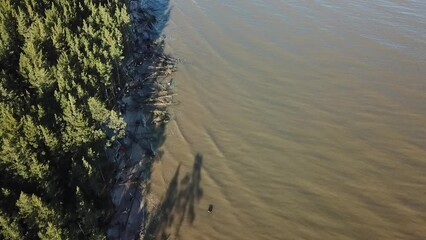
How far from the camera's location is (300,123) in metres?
10.3

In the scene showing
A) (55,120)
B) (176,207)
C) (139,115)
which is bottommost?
(176,207)

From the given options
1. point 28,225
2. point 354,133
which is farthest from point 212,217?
point 354,133

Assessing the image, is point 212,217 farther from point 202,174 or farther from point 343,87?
point 343,87

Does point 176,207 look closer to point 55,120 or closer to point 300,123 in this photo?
point 55,120

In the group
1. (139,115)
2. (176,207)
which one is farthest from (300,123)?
(139,115)

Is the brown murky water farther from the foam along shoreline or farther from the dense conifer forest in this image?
the dense conifer forest

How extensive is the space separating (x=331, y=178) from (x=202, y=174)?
9.36ft

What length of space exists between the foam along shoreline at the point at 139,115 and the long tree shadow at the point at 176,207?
0.27 m

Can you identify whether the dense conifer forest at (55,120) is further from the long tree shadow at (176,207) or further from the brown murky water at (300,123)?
the brown murky water at (300,123)

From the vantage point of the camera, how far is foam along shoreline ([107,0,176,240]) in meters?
8.09

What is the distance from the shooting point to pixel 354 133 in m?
9.88

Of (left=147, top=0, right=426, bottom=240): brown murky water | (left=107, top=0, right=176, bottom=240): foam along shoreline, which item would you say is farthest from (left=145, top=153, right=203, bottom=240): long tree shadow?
(left=107, top=0, right=176, bottom=240): foam along shoreline

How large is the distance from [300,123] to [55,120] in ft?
19.4

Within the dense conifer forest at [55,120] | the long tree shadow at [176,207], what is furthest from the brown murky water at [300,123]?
the dense conifer forest at [55,120]
